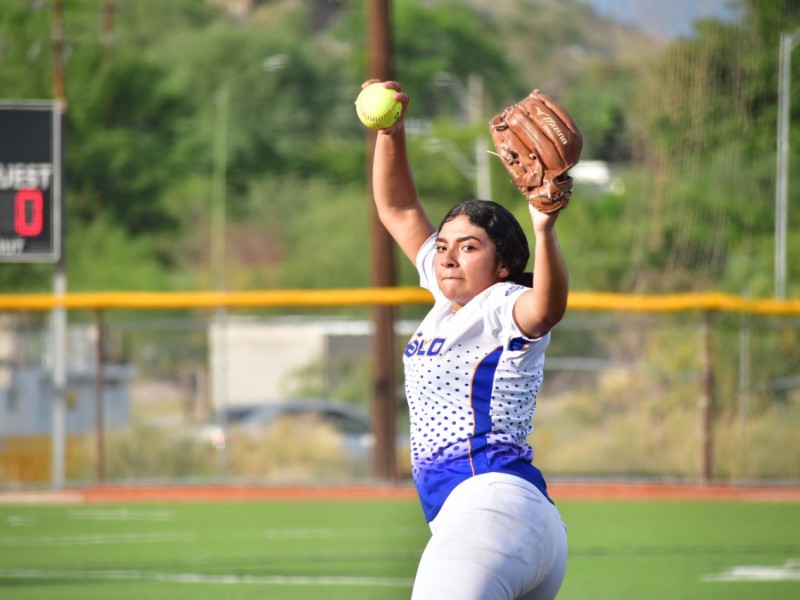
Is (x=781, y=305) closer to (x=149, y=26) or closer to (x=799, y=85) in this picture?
(x=799, y=85)

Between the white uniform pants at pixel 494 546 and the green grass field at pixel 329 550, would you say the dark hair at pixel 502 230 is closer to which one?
the white uniform pants at pixel 494 546

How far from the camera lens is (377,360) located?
47.8 ft

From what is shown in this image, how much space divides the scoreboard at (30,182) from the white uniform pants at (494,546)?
395 inches

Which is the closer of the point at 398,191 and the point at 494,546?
the point at 494,546

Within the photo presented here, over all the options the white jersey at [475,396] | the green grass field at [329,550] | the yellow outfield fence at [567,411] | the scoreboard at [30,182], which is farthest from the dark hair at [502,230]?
the scoreboard at [30,182]

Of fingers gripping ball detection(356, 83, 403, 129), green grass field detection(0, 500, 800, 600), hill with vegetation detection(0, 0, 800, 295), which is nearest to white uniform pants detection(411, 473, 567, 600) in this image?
fingers gripping ball detection(356, 83, 403, 129)

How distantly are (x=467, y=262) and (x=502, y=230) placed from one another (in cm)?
13

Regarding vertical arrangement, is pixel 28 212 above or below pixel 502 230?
above

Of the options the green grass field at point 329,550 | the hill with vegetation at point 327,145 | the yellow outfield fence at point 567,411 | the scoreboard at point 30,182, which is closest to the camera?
the green grass field at point 329,550

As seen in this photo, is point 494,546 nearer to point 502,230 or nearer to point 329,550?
point 502,230

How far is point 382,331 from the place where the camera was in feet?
47.8

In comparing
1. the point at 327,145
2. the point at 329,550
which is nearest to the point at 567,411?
the point at 329,550

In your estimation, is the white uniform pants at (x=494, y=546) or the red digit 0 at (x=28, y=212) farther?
the red digit 0 at (x=28, y=212)

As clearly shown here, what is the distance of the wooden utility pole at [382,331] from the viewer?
1432 centimetres
